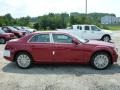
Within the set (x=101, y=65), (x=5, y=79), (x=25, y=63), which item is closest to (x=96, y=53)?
(x=101, y=65)

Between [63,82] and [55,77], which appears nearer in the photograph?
[63,82]

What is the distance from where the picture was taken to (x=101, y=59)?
386 inches

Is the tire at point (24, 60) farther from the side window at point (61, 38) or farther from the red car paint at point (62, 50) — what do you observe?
the side window at point (61, 38)

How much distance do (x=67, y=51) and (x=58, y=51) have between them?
1.11ft

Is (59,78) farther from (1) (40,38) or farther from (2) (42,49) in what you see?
(1) (40,38)

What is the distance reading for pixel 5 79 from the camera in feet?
27.9

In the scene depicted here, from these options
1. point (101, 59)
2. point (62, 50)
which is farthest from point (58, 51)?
point (101, 59)

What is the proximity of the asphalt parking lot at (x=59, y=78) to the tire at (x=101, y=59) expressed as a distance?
0.70ft

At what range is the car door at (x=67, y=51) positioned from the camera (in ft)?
32.2

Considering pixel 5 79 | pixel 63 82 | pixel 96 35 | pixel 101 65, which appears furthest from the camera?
pixel 96 35

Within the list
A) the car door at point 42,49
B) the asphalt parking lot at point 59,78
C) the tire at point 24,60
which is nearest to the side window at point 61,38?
the car door at point 42,49

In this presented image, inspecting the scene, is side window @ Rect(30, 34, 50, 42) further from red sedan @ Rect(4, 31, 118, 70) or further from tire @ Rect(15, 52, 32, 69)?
tire @ Rect(15, 52, 32, 69)

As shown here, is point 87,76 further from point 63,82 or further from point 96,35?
point 96,35

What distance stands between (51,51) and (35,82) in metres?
2.17
